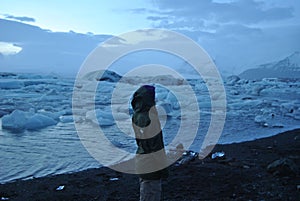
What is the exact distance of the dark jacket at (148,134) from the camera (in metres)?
3.17

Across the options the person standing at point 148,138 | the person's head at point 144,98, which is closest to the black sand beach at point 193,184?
the person standing at point 148,138

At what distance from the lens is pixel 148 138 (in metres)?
3.16

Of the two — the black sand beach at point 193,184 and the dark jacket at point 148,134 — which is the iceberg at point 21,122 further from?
the dark jacket at point 148,134

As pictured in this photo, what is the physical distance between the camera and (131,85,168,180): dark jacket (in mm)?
3174

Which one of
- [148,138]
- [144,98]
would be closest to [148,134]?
[148,138]

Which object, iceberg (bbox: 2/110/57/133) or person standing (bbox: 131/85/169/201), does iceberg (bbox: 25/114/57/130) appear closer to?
iceberg (bbox: 2/110/57/133)

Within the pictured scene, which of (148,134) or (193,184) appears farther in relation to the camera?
(193,184)

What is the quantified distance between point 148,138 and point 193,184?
234 cm

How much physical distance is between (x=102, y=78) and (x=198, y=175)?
39.2 meters

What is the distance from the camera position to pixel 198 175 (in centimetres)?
565

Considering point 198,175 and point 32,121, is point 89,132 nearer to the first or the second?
point 32,121

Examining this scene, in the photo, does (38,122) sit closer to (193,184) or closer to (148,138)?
(193,184)

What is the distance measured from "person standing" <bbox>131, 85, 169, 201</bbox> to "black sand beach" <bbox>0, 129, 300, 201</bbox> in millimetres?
1553

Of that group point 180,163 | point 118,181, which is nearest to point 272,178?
point 180,163
